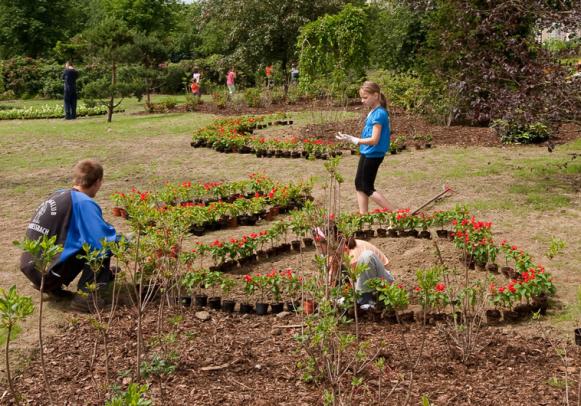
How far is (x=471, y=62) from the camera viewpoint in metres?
9.91

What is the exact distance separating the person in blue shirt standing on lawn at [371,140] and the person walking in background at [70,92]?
47.8 feet

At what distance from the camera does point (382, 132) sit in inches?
316

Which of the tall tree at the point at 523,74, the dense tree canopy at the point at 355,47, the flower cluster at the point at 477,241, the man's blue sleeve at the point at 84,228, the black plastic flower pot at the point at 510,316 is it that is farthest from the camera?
the dense tree canopy at the point at 355,47

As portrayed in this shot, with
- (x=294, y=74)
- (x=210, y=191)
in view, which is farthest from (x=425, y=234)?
(x=294, y=74)

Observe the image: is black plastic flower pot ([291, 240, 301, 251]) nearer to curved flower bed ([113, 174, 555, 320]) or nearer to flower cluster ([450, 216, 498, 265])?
curved flower bed ([113, 174, 555, 320])

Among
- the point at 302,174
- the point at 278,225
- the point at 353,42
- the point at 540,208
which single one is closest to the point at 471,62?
the point at 540,208

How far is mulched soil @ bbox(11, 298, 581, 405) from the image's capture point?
418 cm

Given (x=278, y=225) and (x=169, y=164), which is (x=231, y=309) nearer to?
(x=278, y=225)

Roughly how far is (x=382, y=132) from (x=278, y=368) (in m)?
4.08

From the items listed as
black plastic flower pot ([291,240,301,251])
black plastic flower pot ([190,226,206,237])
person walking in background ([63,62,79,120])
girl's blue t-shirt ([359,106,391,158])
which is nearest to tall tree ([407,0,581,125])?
girl's blue t-shirt ([359,106,391,158])

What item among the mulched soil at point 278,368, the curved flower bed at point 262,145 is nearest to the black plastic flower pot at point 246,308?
the mulched soil at point 278,368

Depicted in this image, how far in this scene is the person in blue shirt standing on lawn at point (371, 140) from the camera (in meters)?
7.86

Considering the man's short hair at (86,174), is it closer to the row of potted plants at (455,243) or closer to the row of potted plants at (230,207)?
the row of potted plants at (455,243)

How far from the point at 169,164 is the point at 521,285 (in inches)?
341
